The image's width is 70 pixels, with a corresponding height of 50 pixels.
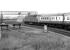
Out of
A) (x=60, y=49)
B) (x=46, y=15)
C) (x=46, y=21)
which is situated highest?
(x=46, y=15)

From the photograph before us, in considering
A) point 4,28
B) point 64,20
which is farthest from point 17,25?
point 64,20

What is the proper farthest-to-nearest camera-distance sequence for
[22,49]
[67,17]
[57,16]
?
[57,16] < [67,17] < [22,49]

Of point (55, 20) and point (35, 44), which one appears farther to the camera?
point (55, 20)

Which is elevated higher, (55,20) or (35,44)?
(55,20)

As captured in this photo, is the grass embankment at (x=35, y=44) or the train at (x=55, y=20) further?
the train at (x=55, y=20)

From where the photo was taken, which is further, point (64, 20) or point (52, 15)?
point (52, 15)

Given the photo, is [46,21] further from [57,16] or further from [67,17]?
[67,17]

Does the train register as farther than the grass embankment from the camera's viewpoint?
Yes

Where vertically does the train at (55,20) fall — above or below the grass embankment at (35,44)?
above

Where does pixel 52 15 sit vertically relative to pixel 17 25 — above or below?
above

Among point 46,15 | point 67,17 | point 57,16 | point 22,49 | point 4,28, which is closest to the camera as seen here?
point 22,49

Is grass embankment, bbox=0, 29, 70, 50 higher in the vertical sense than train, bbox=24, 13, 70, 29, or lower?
lower

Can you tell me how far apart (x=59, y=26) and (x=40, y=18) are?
9322 mm

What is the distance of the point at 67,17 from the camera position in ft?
70.9
